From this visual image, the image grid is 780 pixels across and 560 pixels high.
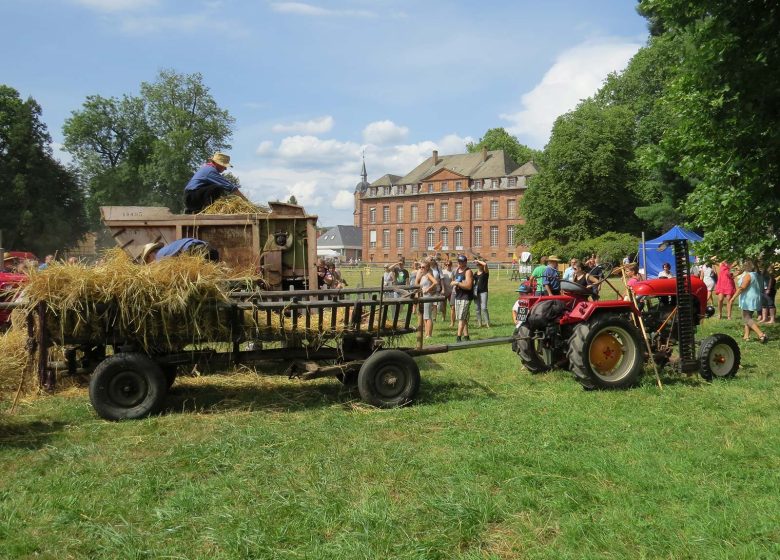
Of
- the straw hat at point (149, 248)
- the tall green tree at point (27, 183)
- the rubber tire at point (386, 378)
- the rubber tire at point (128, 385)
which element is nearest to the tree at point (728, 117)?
the rubber tire at point (386, 378)

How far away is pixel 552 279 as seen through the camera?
10.8 m

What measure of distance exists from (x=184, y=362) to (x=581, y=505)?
4.10 metres

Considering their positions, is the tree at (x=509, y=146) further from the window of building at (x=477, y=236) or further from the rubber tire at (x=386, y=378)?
the rubber tire at (x=386, y=378)

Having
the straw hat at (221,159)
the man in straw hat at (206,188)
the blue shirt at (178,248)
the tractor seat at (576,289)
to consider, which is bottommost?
the tractor seat at (576,289)

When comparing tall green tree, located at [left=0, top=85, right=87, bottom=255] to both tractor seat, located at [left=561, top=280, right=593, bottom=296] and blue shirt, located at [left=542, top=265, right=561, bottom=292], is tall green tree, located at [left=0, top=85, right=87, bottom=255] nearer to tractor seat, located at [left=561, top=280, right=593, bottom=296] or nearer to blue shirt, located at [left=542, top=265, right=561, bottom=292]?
blue shirt, located at [left=542, top=265, right=561, bottom=292]

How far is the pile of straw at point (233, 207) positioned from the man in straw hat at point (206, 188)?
6.1 inches

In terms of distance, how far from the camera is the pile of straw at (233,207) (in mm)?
7652

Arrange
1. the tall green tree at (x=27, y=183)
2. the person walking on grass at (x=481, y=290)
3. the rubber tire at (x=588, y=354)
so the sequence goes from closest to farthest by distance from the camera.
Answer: the rubber tire at (x=588, y=354) < the person walking on grass at (x=481, y=290) < the tall green tree at (x=27, y=183)

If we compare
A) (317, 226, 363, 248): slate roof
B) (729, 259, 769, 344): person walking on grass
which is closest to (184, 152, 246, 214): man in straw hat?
(729, 259, 769, 344): person walking on grass

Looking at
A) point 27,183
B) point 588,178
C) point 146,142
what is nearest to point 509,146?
point 588,178

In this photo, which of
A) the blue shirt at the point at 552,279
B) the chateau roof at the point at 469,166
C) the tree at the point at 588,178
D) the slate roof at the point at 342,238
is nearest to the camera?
the blue shirt at the point at 552,279

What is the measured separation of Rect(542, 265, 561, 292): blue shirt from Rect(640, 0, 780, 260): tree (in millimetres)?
2931

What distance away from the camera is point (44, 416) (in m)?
6.22

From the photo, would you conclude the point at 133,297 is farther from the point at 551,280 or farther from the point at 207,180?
the point at 551,280
